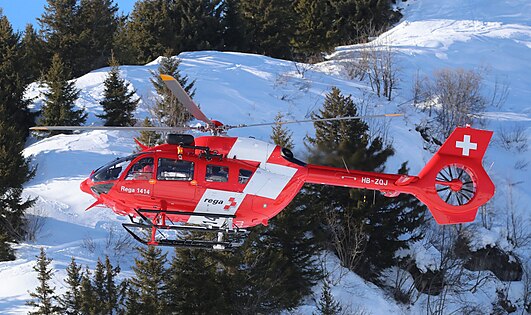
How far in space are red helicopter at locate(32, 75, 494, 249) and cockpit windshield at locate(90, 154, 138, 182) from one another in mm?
23

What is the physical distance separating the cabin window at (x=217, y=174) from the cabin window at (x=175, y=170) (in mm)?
381

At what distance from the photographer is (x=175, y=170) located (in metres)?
15.6

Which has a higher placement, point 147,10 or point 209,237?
point 147,10

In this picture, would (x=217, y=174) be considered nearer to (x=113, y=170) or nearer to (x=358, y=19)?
(x=113, y=170)

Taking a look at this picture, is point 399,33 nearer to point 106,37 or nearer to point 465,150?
point 106,37

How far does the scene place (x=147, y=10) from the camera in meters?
46.0

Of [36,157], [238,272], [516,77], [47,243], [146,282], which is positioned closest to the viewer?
[146,282]

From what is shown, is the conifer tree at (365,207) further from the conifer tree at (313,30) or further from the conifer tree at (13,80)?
the conifer tree at (313,30)

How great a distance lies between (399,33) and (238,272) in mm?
31662

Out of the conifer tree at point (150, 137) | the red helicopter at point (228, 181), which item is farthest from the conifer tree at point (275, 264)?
the red helicopter at point (228, 181)

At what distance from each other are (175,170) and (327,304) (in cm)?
1248

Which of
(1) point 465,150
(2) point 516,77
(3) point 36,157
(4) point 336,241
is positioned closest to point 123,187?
(1) point 465,150

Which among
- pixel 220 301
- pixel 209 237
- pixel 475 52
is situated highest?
pixel 475 52

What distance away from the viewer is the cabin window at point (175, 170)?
611 inches
